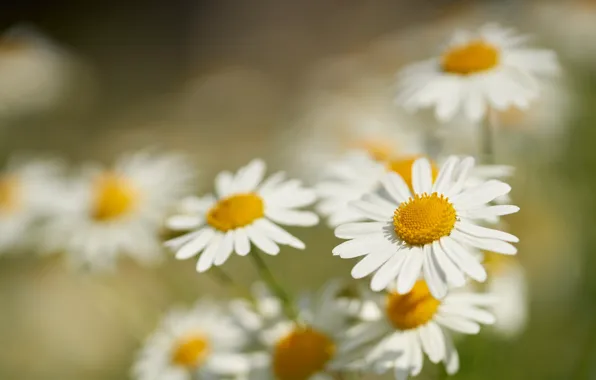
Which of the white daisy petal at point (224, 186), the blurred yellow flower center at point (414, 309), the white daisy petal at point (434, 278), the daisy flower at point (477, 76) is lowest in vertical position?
the white daisy petal at point (434, 278)

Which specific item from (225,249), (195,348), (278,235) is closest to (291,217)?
(278,235)

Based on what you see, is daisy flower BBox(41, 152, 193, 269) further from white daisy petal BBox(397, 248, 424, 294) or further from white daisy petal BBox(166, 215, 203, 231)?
white daisy petal BBox(397, 248, 424, 294)

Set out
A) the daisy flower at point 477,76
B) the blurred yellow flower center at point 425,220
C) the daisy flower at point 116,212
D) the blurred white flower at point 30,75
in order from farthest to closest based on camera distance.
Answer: the blurred white flower at point 30,75 → the daisy flower at point 116,212 → the daisy flower at point 477,76 → the blurred yellow flower center at point 425,220

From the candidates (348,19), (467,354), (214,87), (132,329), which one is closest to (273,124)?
(214,87)

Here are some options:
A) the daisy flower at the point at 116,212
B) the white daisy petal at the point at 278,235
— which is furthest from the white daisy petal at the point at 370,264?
the daisy flower at the point at 116,212

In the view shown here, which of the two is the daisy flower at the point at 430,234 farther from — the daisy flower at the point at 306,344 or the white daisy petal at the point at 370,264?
the daisy flower at the point at 306,344

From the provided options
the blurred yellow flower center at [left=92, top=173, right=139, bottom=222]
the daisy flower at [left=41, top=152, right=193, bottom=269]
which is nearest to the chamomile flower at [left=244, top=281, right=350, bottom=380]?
the daisy flower at [left=41, top=152, right=193, bottom=269]
